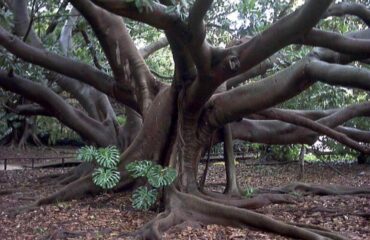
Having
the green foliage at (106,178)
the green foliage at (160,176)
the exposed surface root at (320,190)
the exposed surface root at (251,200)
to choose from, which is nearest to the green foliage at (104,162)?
the green foliage at (106,178)

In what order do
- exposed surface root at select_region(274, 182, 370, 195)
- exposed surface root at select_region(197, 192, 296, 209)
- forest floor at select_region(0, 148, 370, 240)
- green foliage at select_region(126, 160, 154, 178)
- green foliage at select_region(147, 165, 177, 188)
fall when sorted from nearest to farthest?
forest floor at select_region(0, 148, 370, 240)
green foliage at select_region(147, 165, 177, 188)
green foliage at select_region(126, 160, 154, 178)
exposed surface root at select_region(197, 192, 296, 209)
exposed surface root at select_region(274, 182, 370, 195)

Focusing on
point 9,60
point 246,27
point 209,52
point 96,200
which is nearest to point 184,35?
point 209,52

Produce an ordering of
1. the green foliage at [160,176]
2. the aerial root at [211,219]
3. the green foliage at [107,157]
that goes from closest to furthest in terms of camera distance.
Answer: the aerial root at [211,219] → the green foliage at [160,176] → the green foliage at [107,157]

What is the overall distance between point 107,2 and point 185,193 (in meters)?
3.25

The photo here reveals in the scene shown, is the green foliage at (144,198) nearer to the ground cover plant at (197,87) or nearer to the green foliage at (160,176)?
the ground cover plant at (197,87)

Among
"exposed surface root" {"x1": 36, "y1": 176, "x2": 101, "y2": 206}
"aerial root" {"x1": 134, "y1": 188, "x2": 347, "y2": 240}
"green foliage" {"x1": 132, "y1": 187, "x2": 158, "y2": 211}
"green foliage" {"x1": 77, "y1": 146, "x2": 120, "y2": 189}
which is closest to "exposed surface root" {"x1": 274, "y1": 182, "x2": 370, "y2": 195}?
"aerial root" {"x1": 134, "y1": 188, "x2": 347, "y2": 240}

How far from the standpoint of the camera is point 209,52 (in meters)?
6.93

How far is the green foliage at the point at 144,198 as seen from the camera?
7.66m

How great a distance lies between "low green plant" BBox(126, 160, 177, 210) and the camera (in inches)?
289

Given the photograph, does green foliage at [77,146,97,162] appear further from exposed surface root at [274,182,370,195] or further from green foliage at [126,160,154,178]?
exposed surface root at [274,182,370,195]

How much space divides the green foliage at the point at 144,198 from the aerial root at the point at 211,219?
0.87 feet

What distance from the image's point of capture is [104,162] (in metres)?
7.93

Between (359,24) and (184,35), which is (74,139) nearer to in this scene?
(359,24)

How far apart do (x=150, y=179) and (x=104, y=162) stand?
2.96 feet
